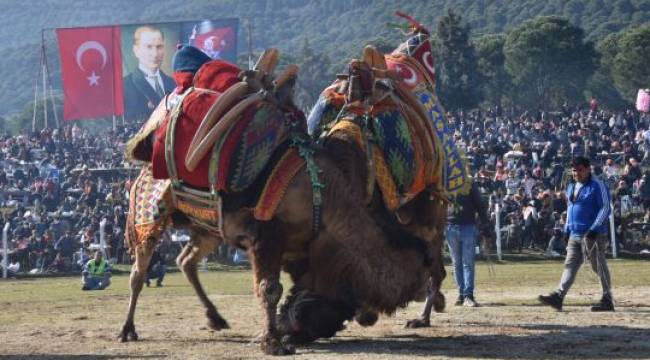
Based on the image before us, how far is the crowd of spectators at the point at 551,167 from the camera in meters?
32.8

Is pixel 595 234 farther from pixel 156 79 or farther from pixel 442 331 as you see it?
pixel 156 79

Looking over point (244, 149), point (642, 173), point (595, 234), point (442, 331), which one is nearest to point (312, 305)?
point (244, 149)

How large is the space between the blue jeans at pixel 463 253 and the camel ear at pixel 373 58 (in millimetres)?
Answer: 4206

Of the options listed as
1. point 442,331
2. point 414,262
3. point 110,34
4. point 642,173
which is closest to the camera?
point 414,262

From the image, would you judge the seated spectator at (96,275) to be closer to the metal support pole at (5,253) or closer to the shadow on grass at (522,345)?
the metal support pole at (5,253)

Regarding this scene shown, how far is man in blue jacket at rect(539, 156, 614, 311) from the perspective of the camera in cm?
1507

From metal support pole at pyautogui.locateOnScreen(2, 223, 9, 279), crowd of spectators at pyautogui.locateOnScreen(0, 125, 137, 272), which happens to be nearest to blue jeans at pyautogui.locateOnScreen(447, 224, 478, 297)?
Answer: crowd of spectators at pyautogui.locateOnScreen(0, 125, 137, 272)

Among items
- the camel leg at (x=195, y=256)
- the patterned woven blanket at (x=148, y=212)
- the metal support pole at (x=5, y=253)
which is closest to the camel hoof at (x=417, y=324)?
the camel leg at (x=195, y=256)

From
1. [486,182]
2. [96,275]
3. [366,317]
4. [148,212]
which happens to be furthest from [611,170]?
[366,317]

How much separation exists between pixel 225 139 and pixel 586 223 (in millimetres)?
6134

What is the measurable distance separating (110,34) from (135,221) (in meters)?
46.3

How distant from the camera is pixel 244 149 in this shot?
435 inches

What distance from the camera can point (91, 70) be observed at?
5800cm

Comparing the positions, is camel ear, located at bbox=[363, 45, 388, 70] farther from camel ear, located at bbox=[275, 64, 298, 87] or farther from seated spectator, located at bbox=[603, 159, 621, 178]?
seated spectator, located at bbox=[603, 159, 621, 178]
